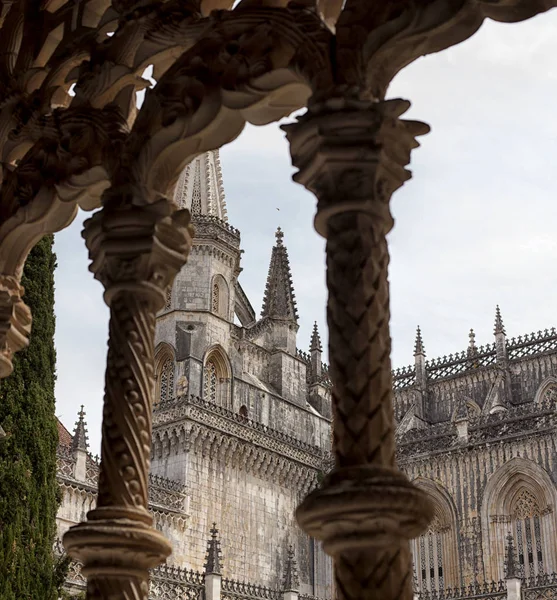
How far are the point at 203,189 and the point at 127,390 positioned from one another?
26541 mm

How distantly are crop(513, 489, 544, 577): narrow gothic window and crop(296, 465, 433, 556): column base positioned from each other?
79.8 ft

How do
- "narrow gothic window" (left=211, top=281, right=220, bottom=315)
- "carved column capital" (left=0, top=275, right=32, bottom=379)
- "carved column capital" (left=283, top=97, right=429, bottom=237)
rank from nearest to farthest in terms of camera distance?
1. "carved column capital" (left=283, top=97, right=429, bottom=237)
2. "carved column capital" (left=0, top=275, right=32, bottom=379)
3. "narrow gothic window" (left=211, top=281, right=220, bottom=315)

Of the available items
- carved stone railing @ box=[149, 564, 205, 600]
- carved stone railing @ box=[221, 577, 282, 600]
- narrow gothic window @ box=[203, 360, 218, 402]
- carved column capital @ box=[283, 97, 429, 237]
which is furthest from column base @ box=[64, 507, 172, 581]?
narrow gothic window @ box=[203, 360, 218, 402]

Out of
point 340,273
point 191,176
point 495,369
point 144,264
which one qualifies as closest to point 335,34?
point 340,273

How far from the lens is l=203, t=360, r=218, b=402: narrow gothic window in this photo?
29.3 m

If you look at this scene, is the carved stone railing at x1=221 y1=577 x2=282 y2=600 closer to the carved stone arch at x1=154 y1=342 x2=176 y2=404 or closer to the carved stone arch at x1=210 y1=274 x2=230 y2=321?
the carved stone arch at x1=154 y1=342 x2=176 y2=404

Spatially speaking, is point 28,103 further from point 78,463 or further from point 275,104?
point 78,463

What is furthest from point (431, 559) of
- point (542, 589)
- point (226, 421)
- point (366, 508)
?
point (366, 508)

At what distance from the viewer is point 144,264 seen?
4.01 metres

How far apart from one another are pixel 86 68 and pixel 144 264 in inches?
47.5

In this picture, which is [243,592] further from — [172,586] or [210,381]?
[210,381]

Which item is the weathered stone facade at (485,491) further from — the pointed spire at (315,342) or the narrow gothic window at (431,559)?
the pointed spire at (315,342)

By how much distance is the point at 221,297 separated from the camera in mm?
Result: 30375

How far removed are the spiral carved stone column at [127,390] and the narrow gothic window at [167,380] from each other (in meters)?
24.6
